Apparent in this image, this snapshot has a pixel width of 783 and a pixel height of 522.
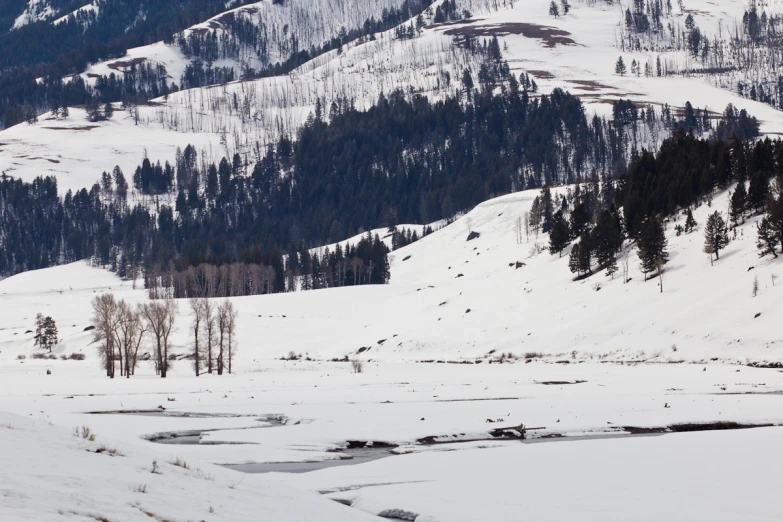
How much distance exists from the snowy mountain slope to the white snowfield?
32 centimetres

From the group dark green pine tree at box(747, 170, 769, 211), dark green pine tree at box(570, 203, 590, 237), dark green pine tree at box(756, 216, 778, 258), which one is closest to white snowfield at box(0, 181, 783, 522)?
dark green pine tree at box(756, 216, 778, 258)

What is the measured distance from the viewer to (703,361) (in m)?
56.9

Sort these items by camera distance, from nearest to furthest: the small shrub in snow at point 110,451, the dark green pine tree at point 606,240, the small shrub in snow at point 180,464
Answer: the small shrub in snow at point 110,451, the small shrub in snow at point 180,464, the dark green pine tree at point 606,240

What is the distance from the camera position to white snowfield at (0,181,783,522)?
1413 cm

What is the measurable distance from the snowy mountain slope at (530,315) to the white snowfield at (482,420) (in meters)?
0.32

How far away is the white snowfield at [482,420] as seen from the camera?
1413 centimetres

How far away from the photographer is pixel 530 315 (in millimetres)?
84938

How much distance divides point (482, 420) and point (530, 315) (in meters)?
56.7

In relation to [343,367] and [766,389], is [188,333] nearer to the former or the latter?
[343,367]

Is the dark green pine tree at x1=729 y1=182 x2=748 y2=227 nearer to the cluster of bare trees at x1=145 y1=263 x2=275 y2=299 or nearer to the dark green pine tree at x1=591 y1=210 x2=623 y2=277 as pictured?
the dark green pine tree at x1=591 y1=210 x2=623 y2=277

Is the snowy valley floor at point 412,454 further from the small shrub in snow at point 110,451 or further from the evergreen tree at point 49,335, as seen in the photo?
the evergreen tree at point 49,335

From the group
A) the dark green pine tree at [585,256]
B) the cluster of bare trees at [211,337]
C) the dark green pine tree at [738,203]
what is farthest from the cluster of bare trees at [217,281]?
the dark green pine tree at [738,203]

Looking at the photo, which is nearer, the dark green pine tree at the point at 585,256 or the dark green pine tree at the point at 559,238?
the dark green pine tree at the point at 585,256

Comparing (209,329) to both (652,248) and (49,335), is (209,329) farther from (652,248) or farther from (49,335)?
(652,248)
